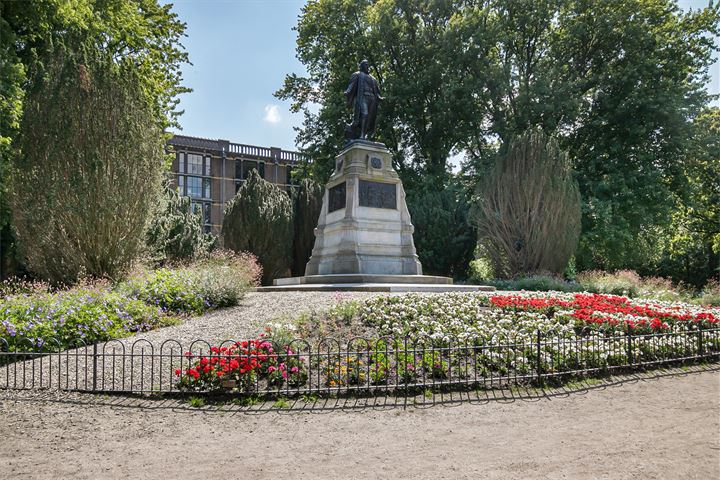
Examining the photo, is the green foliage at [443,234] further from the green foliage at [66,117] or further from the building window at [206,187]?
the building window at [206,187]

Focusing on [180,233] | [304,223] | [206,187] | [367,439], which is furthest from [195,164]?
[367,439]

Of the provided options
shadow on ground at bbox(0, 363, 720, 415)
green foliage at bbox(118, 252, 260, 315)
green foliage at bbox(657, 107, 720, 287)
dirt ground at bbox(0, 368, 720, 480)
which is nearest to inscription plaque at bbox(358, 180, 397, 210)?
green foliage at bbox(118, 252, 260, 315)

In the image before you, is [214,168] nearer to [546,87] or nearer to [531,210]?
[546,87]

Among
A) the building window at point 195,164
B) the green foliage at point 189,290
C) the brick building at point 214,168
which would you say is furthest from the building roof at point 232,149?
the green foliage at point 189,290

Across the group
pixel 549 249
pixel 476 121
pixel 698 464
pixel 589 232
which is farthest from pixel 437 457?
pixel 476 121

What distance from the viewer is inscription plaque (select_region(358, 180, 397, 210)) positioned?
16795 millimetres

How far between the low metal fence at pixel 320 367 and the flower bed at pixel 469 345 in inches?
0.8

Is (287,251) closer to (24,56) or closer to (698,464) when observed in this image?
(24,56)

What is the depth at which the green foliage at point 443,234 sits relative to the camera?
957 inches

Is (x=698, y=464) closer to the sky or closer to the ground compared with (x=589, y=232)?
closer to the ground

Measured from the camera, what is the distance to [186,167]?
57.9 metres

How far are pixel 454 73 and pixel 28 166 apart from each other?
21.0 metres

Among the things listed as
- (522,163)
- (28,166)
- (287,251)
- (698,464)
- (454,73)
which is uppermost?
(454,73)

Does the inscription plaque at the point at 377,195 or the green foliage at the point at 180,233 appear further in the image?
the green foliage at the point at 180,233
